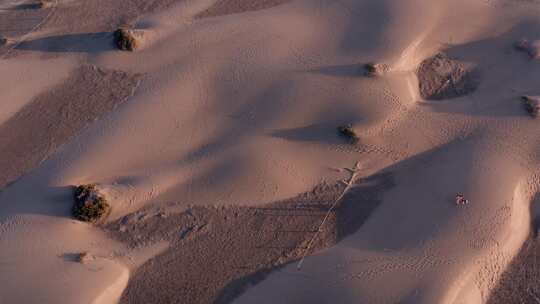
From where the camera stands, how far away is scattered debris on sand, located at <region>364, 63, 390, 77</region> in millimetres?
17266

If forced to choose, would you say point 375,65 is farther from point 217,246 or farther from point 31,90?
point 31,90

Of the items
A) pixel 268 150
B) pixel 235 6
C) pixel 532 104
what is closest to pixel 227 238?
pixel 268 150

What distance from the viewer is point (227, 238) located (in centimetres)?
1553

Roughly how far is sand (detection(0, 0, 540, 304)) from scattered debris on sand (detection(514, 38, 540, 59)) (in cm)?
11

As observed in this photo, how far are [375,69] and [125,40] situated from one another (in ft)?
33.2

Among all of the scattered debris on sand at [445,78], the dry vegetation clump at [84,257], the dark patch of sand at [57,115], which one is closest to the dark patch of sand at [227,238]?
the dry vegetation clump at [84,257]

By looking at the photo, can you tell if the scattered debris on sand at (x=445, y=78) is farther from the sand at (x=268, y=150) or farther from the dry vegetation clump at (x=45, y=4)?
the dry vegetation clump at (x=45, y=4)

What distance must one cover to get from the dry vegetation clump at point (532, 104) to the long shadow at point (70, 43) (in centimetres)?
1693

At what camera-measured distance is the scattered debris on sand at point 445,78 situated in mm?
17703

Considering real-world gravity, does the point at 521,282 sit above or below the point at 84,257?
below

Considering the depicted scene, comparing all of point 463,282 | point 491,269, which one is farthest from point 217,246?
point 491,269

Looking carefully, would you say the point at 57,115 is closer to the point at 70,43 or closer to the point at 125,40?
the point at 70,43

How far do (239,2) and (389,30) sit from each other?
653 cm

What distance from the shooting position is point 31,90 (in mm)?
17531
